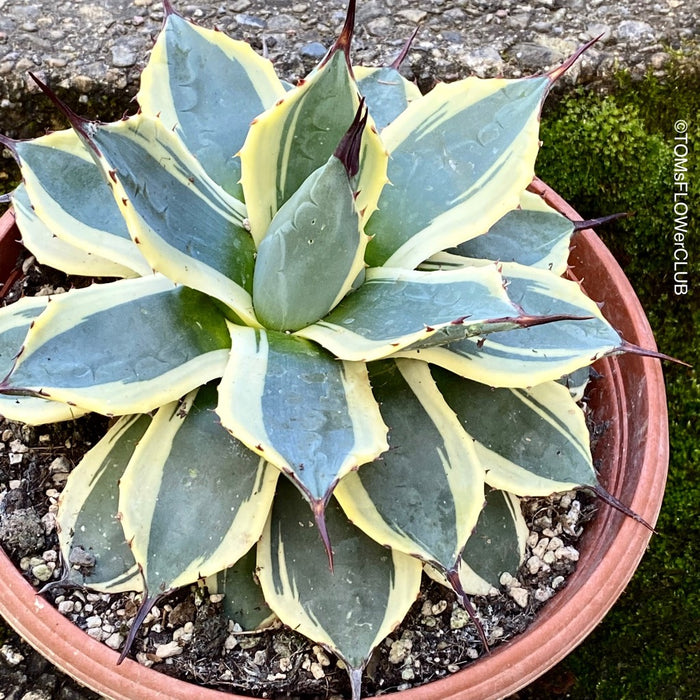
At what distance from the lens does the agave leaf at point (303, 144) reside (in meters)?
0.69

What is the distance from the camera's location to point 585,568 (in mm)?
930

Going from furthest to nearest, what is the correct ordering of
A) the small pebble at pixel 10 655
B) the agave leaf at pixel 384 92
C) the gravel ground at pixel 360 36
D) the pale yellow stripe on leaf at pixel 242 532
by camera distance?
the gravel ground at pixel 360 36 < the small pebble at pixel 10 655 < the agave leaf at pixel 384 92 < the pale yellow stripe on leaf at pixel 242 532

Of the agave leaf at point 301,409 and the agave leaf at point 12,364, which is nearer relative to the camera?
the agave leaf at point 301,409

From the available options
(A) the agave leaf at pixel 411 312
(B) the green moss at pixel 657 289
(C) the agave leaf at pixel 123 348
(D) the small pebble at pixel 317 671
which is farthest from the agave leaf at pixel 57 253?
(B) the green moss at pixel 657 289

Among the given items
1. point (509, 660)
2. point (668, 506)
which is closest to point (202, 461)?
point (509, 660)

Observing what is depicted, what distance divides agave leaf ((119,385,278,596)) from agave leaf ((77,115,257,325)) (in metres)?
0.13

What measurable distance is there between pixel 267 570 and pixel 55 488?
31cm

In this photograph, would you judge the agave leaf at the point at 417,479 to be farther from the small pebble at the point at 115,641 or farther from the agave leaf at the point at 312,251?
the small pebble at the point at 115,641

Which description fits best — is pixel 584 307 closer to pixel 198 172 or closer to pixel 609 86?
pixel 198 172

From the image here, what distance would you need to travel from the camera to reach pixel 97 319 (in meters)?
0.71

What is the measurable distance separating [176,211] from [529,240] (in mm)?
460

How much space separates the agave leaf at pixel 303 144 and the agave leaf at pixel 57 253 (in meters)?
0.21

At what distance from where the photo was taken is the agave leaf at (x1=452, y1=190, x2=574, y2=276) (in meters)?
0.93

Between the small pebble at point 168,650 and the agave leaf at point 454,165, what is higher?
the agave leaf at point 454,165
